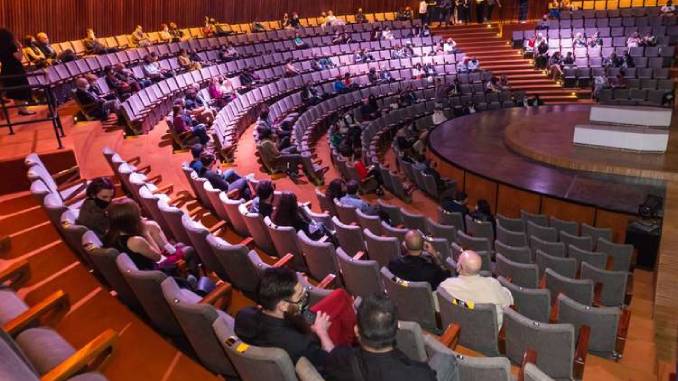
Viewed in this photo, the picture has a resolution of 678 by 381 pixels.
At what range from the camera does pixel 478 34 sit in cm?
1562

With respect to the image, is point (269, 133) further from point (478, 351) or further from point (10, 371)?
point (10, 371)

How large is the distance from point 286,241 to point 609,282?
2.09 meters

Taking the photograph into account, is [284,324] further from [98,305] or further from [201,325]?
[98,305]

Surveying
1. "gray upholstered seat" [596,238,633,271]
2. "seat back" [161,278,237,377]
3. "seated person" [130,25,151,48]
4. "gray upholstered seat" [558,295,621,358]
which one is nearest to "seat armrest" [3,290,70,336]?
"seat back" [161,278,237,377]

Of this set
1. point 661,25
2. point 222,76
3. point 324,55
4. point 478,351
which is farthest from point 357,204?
point 661,25

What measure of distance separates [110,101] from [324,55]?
265 inches

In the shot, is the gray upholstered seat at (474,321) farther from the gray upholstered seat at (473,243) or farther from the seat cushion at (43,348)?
the seat cushion at (43,348)

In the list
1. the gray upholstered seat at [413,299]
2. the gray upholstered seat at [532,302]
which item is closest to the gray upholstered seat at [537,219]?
the gray upholstered seat at [532,302]

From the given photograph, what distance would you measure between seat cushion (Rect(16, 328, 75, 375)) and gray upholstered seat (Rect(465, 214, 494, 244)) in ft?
11.6

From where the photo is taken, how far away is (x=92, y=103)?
6359mm

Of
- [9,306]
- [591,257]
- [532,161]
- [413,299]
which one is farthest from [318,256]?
[532,161]

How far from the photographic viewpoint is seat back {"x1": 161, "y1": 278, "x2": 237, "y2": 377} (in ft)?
6.80

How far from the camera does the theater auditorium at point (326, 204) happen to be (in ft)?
7.08

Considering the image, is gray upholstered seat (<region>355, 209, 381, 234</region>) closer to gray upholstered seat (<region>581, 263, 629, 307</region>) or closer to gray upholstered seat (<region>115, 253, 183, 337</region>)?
gray upholstered seat (<region>581, 263, 629, 307</region>)
